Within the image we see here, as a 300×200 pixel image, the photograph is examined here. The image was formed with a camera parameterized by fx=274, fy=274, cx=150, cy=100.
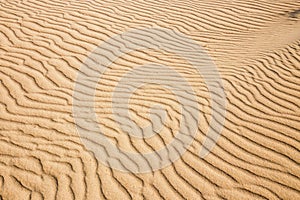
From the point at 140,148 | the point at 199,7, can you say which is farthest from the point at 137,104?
the point at 199,7

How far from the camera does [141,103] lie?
Answer: 427 cm

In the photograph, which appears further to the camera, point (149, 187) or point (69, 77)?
point (69, 77)

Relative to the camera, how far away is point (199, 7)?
763 cm

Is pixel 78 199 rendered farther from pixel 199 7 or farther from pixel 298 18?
pixel 298 18

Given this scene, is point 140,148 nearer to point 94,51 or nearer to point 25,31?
point 94,51

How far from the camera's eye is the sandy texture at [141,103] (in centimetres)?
316

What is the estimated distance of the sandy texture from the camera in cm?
316

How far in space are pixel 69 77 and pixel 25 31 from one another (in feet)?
6.71

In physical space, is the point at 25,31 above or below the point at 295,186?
above

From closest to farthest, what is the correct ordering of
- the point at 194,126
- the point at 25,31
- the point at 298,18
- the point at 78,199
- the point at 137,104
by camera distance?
1. the point at 78,199
2. the point at 194,126
3. the point at 137,104
4. the point at 25,31
5. the point at 298,18

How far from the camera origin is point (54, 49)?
5.33 m

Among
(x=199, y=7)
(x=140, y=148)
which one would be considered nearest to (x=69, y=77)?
(x=140, y=148)

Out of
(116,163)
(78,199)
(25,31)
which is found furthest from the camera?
(25,31)

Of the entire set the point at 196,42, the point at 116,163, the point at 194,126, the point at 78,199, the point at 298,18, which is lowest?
the point at 78,199
